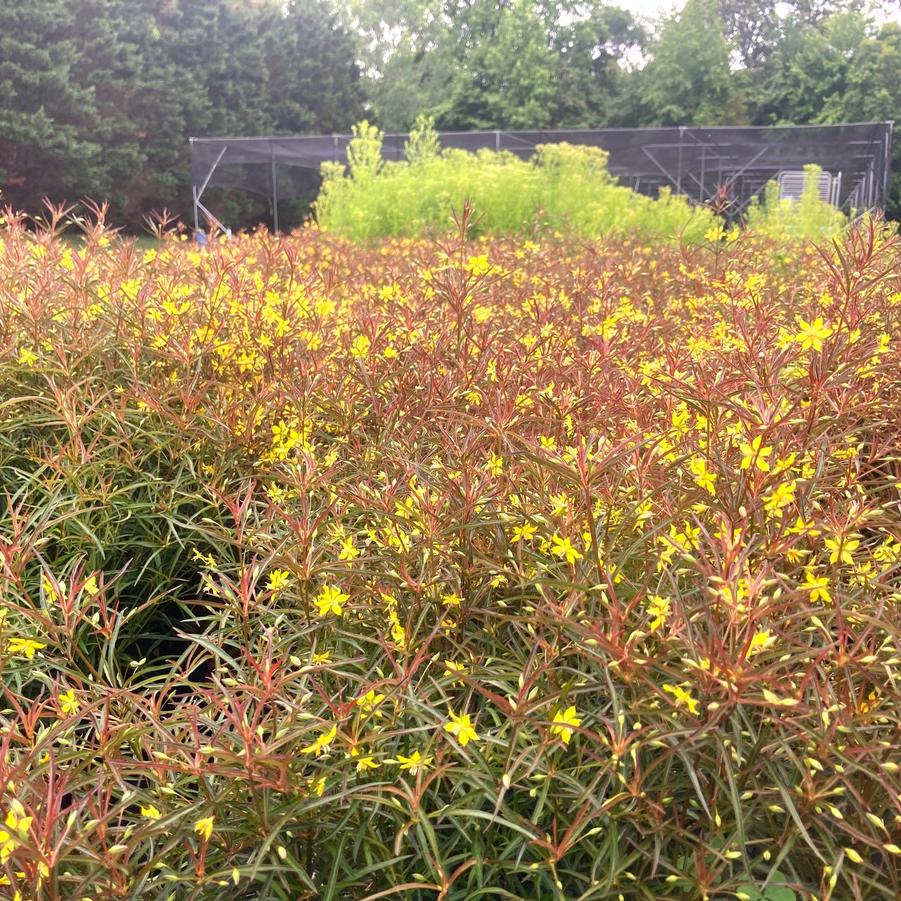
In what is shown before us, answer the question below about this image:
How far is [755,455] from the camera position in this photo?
4.34 ft

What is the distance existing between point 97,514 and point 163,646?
42cm

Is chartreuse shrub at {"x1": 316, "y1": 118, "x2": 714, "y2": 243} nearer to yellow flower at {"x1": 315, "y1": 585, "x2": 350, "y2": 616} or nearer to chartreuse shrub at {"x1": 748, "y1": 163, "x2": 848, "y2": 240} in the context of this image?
chartreuse shrub at {"x1": 748, "y1": 163, "x2": 848, "y2": 240}

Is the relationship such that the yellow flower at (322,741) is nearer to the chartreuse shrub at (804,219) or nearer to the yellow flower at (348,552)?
the yellow flower at (348,552)

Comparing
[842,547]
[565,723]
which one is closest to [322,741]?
[565,723]

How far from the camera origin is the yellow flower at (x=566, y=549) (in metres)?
1.30

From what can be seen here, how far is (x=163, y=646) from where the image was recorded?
2410 mm

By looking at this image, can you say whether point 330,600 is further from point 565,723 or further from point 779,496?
point 779,496

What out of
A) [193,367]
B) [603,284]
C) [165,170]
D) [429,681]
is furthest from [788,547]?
[165,170]

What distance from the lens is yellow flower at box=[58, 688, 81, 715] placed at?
128 cm

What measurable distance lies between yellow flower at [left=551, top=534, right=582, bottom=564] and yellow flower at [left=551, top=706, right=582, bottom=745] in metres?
0.23

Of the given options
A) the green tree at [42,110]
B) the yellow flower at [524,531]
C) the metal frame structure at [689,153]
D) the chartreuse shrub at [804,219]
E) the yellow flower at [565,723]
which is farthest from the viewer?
the green tree at [42,110]

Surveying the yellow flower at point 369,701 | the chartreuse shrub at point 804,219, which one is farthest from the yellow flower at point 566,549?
the chartreuse shrub at point 804,219

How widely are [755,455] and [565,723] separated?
52 centimetres

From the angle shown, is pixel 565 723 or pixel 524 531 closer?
pixel 565 723
